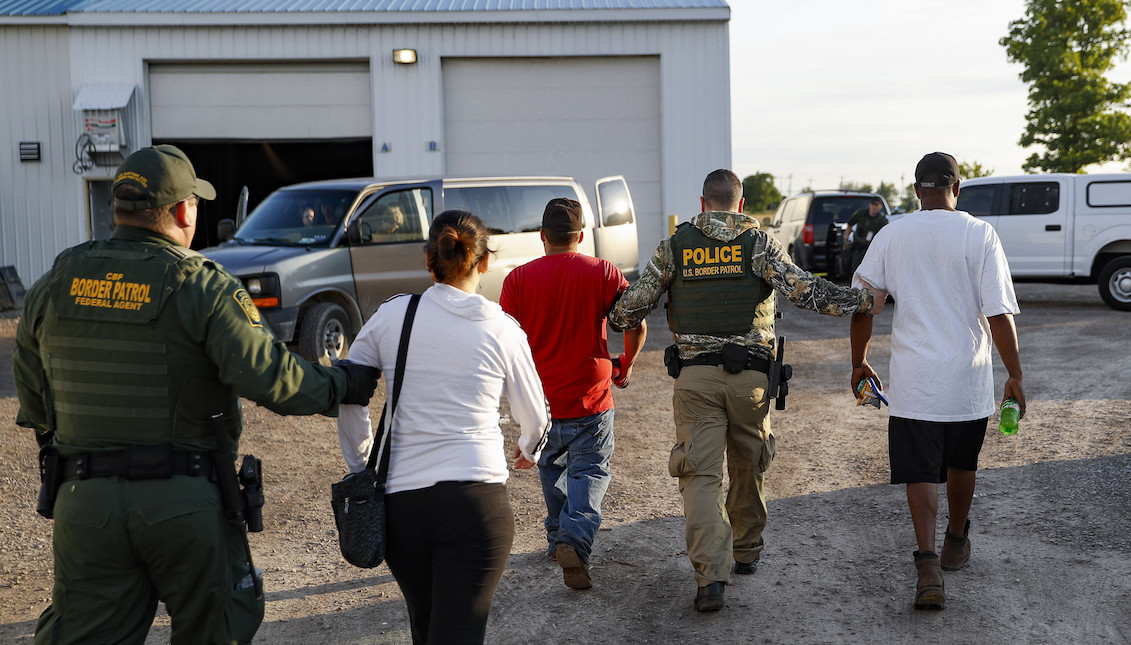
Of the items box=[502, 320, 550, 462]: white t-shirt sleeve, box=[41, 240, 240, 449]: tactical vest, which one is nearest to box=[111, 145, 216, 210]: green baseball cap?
box=[41, 240, 240, 449]: tactical vest

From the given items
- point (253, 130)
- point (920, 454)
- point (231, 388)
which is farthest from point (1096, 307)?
point (231, 388)

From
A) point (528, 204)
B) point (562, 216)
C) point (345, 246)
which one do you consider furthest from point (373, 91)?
point (562, 216)

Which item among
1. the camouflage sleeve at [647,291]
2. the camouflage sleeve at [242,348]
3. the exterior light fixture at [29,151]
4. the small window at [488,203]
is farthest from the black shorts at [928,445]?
the exterior light fixture at [29,151]

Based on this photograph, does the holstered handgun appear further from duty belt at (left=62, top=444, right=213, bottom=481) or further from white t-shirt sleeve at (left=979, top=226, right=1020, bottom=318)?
duty belt at (left=62, top=444, right=213, bottom=481)

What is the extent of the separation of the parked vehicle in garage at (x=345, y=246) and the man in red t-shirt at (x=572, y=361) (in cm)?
437

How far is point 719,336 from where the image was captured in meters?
4.47

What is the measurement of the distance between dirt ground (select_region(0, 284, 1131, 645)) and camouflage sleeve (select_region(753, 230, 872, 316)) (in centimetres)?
133

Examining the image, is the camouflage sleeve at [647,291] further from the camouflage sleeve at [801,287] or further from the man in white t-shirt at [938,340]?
the man in white t-shirt at [938,340]

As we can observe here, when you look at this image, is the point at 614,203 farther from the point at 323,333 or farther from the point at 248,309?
the point at 248,309

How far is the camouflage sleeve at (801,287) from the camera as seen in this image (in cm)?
438

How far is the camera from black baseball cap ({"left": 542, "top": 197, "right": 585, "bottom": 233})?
480cm

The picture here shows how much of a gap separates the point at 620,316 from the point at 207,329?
2.30 meters

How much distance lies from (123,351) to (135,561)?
1.86ft

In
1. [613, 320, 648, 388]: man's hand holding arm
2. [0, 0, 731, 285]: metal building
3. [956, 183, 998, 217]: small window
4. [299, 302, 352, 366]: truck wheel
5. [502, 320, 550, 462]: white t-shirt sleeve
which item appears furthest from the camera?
[0, 0, 731, 285]: metal building
